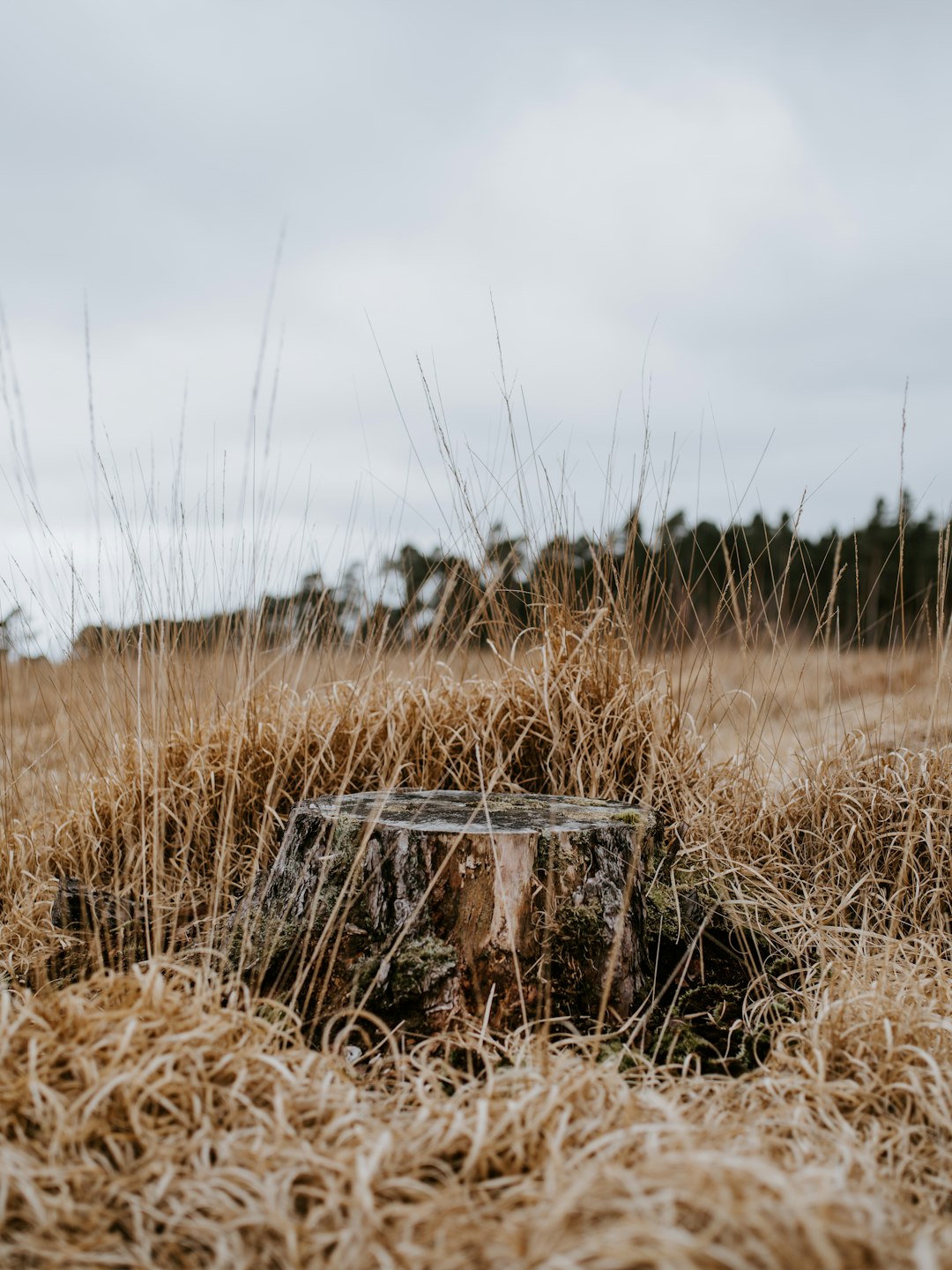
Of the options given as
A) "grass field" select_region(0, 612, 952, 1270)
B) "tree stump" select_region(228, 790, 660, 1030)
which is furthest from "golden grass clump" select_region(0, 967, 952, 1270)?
"tree stump" select_region(228, 790, 660, 1030)

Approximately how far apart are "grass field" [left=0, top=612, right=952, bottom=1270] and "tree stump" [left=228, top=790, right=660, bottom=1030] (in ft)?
0.28

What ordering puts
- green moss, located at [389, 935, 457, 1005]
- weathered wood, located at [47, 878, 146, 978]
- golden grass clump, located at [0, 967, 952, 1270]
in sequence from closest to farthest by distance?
golden grass clump, located at [0, 967, 952, 1270] → green moss, located at [389, 935, 457, 1005] → weathered wood, located at [47, 878, 146, 978]

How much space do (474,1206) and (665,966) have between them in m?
1.10

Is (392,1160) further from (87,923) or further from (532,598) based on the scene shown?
(532,598)

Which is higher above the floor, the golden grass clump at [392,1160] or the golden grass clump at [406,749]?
the golden grass clump at [406,749]

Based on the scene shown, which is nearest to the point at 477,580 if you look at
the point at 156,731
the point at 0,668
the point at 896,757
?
the point at 156,731

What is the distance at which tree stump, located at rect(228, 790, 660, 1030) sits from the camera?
1.75 m

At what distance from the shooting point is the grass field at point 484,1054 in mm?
1017

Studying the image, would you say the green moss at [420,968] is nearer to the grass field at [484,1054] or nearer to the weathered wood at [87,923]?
the grass field at [484,1054]

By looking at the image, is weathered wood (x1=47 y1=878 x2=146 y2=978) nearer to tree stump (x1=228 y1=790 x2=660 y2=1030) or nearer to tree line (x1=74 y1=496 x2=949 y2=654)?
tree stump (x1=228 y1=790 x2=660 y2=1030)

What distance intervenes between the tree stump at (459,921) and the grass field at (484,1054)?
9 cm

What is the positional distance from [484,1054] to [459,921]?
0.32 meters

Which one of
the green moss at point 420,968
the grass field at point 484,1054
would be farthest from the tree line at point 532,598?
the green moss at point 420,968

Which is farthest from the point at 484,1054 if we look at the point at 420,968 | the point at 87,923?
the point at 87,923
